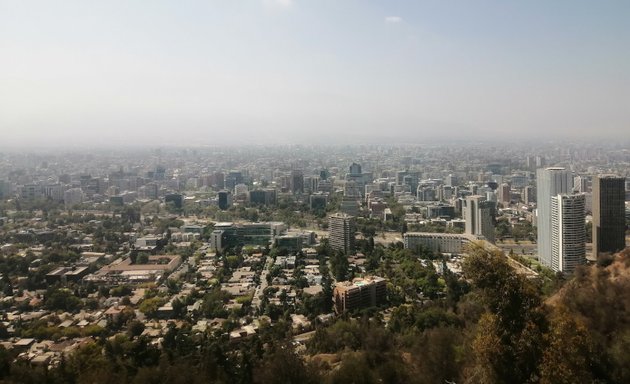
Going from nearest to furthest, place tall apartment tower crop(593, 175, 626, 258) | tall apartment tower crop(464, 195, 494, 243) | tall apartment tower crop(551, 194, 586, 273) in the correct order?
tall apartment tower crop(551, 194, 586, 273), tall apartment tower crop(593, 175, 626, 258), tall apartment tower crop(464, 195, 494, 243)

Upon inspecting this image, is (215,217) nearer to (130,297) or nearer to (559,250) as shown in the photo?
(130,297)

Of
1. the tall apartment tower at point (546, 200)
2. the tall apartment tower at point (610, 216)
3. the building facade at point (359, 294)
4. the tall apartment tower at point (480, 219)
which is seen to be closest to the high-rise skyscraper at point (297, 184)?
the tall apartment tower at point (480, 219)

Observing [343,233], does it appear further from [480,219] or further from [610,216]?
[610,216]

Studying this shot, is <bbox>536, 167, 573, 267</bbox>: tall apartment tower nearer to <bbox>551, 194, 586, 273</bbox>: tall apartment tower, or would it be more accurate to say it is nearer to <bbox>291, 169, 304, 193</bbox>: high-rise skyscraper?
<bbox>551, 194, 586, 273</bbox>: tall apartment tower

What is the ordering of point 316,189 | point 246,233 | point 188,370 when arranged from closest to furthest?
point 188,370
point 246,233
point 316,189

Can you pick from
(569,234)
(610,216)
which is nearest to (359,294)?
(569,234)

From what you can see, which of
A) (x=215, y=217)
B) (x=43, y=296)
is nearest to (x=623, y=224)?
(x=43, y=296)

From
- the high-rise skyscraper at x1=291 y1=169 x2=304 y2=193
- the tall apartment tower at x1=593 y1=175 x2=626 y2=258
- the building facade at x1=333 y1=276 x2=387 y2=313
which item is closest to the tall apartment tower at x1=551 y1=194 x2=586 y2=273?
the tall apartment tower at x1=593 y1=175 x2=626 y2=258
